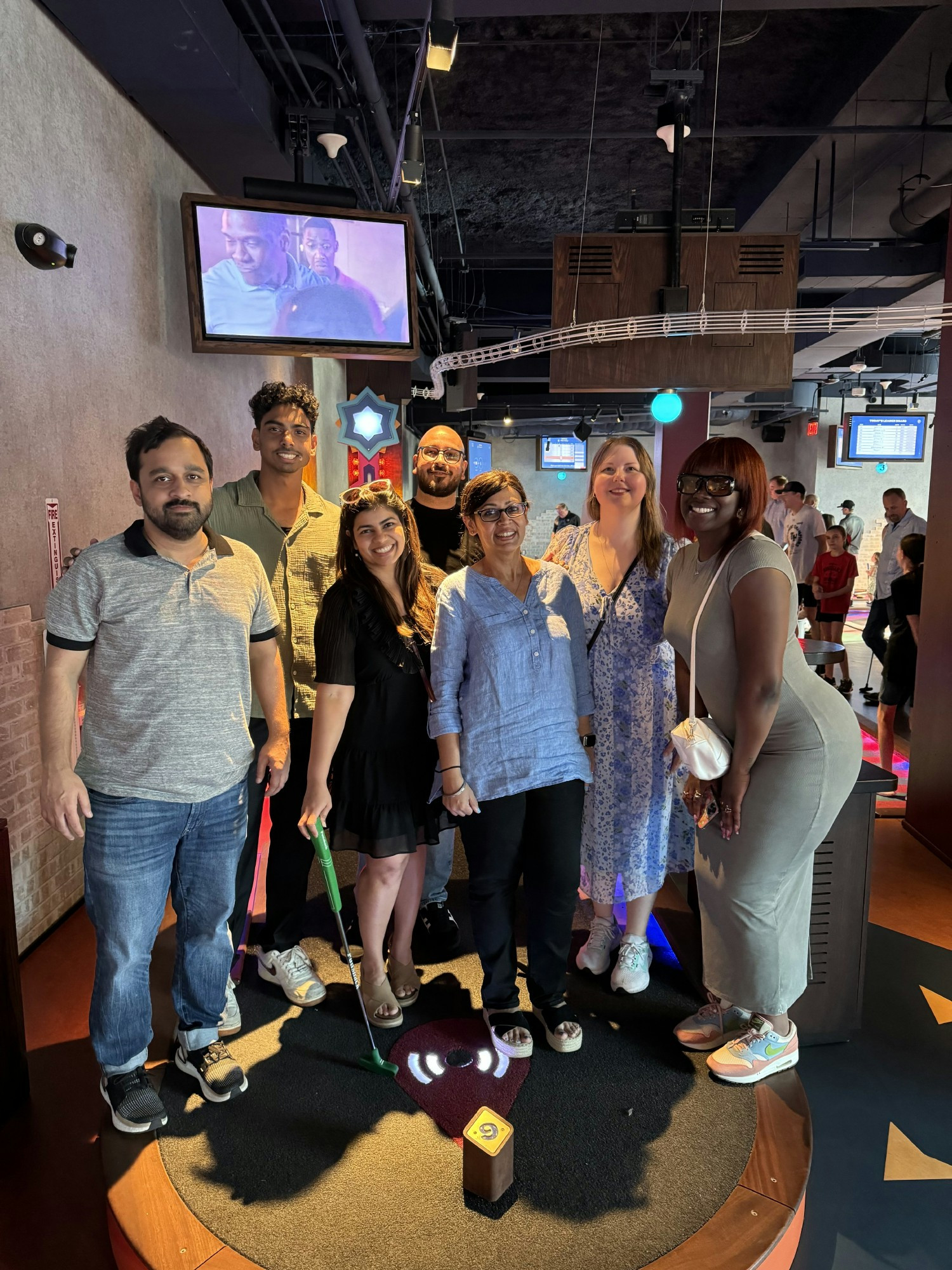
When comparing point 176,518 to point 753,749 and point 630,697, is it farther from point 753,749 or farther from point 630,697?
point 753,749

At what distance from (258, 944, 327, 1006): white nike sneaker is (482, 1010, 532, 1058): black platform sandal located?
0.59 metres

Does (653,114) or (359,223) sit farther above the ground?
(653,114)

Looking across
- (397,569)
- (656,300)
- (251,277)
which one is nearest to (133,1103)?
(397,569)

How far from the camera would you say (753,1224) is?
69.4 inches

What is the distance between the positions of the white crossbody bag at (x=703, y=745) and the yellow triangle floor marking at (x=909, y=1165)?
112cm

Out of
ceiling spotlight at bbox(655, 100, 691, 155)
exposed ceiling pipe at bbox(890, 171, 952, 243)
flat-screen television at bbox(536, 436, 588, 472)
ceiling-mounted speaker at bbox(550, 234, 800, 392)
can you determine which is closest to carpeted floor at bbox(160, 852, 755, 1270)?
ceiling-mounted speaker at bbox(550, 234, 800, 392)

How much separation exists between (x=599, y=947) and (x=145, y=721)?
1675 mm

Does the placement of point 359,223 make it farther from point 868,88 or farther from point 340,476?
point 340,476

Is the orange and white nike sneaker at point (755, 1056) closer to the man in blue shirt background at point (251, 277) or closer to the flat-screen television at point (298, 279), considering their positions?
the flat-screen television at point (298, 279)

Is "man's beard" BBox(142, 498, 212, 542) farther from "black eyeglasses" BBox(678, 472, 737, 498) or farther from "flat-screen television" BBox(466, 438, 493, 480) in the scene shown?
"flat-screen television" BBox(466, 438, 493, 480)

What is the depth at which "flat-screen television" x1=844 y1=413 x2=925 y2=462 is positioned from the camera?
40.7 feet

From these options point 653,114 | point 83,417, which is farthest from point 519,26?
point 83,417

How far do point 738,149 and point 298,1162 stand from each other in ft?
23.5

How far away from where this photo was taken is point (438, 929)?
2932mm
